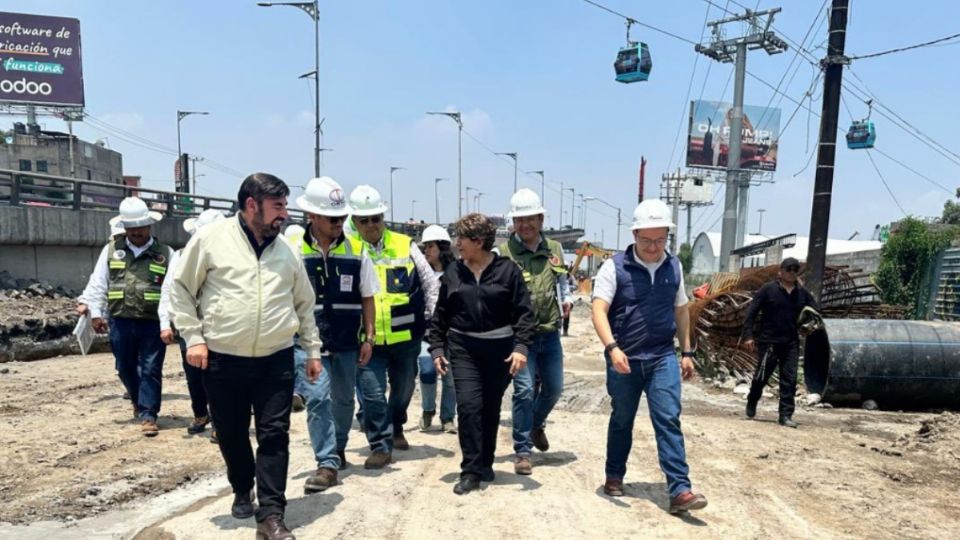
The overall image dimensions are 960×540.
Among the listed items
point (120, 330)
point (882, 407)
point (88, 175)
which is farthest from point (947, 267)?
point (88, 175)

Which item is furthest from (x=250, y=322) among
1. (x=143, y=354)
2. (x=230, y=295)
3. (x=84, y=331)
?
(x=84, y=331)

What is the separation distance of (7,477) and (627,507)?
170 inches

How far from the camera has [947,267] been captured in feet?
41.2

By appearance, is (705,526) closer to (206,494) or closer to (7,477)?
(206,494)

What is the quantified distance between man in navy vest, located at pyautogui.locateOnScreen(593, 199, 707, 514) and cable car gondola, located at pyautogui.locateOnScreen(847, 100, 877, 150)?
30.6m

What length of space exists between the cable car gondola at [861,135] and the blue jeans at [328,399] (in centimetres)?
3167

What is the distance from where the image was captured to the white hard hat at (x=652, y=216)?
4.11 meters

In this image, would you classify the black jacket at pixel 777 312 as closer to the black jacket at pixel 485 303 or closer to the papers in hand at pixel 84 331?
the black jacket at pixel 485 303

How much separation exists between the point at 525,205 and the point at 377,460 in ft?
7.19

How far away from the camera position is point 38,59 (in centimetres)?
4322

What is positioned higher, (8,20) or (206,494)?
(8,20)

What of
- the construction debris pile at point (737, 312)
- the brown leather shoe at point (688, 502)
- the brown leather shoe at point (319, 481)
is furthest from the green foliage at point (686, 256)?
the brown leather shoe at point (319, 481)

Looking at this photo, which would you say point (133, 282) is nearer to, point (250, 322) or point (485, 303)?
point (250, 322)

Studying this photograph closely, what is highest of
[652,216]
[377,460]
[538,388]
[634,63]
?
[634,63]
